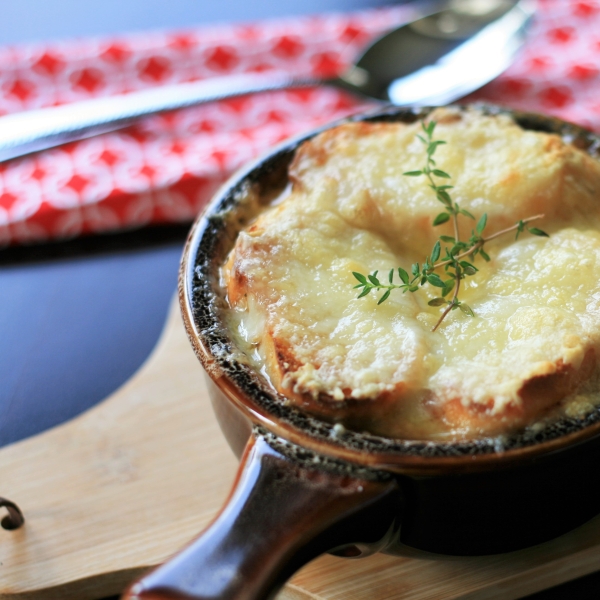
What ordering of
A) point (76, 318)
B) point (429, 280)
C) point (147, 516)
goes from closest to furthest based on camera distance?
point (429, 280)
point (147, 516)
point (76, 318)

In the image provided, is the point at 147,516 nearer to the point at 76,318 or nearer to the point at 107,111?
the point at 76,318

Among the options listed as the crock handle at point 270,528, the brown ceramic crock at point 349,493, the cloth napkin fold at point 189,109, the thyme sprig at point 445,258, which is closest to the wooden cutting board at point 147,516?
the brown ceramic crock at point 349,493

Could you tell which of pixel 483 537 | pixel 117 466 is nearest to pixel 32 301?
pixel 117 466

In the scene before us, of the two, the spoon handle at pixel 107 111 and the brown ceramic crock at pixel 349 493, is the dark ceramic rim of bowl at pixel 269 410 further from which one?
the spoon handle at pixel 107 111

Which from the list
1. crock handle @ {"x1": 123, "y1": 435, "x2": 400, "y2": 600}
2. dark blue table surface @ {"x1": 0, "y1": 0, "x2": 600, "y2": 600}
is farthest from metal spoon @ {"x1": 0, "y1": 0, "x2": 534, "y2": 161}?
crock handle @ {"x1": 123, "y1": 435, "x2": 400, "y2": 600}

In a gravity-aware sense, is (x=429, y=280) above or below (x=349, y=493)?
above

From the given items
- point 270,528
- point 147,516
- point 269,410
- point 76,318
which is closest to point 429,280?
point 269,410

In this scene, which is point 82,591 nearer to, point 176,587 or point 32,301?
point 176,587
